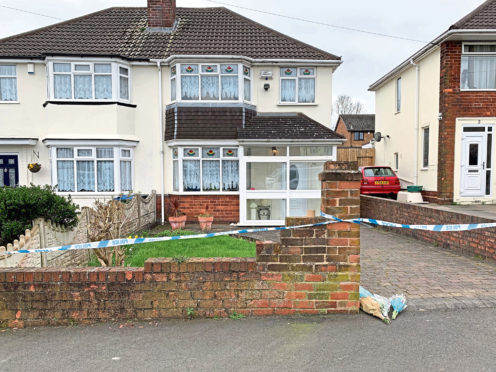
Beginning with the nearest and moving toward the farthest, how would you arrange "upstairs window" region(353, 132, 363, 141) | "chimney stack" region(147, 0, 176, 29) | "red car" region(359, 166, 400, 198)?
"chimney stack" region(147, 0, 176, 29), "red car" region(359, 166, 400, 198), "upstairs window" region(353, 132, 363, 141)

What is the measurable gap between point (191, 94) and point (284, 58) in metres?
3.48

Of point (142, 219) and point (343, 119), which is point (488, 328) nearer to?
point (142, 219)

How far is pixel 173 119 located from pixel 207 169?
204 centimetres

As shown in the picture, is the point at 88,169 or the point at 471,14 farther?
the point at 471,14

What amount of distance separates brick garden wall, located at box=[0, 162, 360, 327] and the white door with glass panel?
11252 mm

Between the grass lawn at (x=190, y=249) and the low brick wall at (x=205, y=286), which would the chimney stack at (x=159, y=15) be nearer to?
the grass lawn at (x=190, y=249)

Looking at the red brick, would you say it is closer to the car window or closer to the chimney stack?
the car window

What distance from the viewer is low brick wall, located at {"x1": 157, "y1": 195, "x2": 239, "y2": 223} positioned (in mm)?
12664

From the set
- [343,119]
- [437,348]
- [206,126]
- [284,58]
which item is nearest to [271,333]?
[437,348]

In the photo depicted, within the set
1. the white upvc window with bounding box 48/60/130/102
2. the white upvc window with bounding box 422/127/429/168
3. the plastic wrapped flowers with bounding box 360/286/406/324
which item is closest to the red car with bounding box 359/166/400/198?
the white upvc window with bounding box 422/127/429/168

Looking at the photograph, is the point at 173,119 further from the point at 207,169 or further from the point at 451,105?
the point at 451,105

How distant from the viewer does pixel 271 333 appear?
3.50 m

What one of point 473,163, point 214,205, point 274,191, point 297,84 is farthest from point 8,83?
point 473,163

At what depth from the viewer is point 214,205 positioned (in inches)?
500
